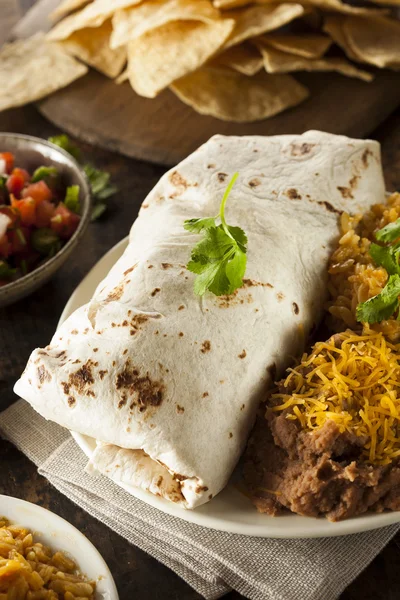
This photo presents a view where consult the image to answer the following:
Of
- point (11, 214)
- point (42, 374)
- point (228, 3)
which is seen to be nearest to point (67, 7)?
point (228, 3)

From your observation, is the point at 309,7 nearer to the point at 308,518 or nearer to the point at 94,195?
the point at 94,195

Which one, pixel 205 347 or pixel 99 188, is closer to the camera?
pixel 205 347

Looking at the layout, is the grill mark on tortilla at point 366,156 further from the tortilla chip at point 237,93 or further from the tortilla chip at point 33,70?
the tortilla chip at point 33,70

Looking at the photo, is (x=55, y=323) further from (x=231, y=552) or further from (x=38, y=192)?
(x=231, y=552)

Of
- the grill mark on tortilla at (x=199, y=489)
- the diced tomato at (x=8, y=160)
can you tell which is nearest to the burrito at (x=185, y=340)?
the grill mark on tortilla at (x=199, y=489)

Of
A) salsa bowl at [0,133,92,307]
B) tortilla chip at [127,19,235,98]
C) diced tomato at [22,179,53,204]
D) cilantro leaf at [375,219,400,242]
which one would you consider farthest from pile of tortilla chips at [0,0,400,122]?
cilantro leaf at [375,219,400,242]

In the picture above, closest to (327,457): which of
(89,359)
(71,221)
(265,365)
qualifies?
(265,365)
